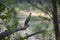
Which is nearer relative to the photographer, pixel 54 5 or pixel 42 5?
pixel 54 5

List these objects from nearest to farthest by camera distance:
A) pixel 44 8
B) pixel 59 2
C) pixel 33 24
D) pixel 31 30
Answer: pixel 59 2 < pixel 44 8 < pixel 31 30 < pixel 33 24

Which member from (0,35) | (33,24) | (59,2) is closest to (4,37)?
(0,35)

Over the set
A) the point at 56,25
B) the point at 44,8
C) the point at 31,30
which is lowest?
the point at 31,30

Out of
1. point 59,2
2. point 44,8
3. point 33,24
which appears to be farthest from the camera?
point 33,24

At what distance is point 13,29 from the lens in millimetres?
644

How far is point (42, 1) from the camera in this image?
144cm

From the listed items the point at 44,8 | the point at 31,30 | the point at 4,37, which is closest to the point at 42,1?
the point at 44,8

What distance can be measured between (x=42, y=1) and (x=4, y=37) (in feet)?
2.88

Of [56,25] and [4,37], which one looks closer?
[4,37]

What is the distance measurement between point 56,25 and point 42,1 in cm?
39

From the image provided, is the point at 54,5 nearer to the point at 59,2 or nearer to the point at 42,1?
the point at 59,2

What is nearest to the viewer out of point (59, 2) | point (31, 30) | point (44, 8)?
point (59, 2)

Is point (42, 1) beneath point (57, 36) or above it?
above

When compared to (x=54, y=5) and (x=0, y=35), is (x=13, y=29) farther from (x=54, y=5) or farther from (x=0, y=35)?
(x=54, y=5)
